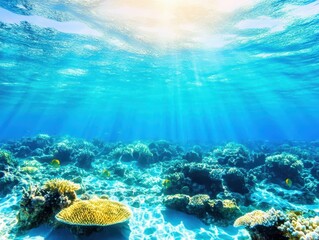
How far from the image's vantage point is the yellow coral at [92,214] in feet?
20.5

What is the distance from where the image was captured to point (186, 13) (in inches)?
570

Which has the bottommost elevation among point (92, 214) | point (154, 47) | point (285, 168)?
point (92, 214)

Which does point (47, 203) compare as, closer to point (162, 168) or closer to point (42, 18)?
point (162, 168)

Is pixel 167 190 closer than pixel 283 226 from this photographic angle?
No

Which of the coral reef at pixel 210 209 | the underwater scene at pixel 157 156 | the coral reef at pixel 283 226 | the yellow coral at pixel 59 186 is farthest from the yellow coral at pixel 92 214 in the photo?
the coral reef at pixel 283 226

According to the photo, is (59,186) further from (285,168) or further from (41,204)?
(285,168)

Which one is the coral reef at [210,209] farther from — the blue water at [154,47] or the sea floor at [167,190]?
the blue water at [154,47]

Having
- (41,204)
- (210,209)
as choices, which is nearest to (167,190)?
(210,209)

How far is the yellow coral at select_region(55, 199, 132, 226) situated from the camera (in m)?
6.25

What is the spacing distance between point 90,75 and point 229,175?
22.7m

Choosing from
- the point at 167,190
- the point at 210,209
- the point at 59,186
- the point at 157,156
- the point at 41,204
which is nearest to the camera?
the point at 41,204

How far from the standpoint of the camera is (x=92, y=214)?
21.3 ft

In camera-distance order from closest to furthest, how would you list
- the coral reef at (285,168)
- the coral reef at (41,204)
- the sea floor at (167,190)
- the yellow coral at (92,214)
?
the yellow coral at (92,214), the coral reef at (41,204), the sea floor at (167,190), the coral reef at (285,168)

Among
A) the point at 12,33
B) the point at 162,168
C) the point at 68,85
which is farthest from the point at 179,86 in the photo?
the point at 12,33
